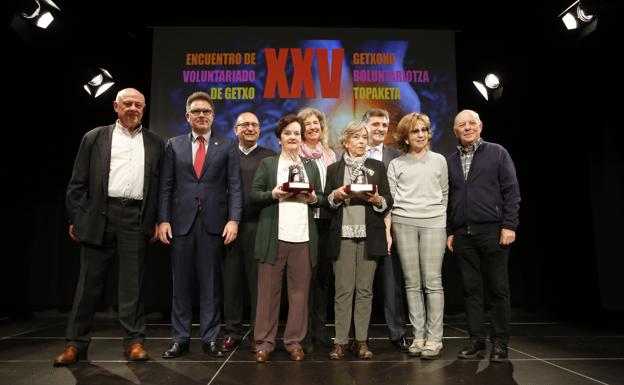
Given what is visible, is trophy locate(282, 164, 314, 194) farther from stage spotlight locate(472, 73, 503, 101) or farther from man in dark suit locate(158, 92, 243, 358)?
stage spotlight locate(472, 73, 503, 101)

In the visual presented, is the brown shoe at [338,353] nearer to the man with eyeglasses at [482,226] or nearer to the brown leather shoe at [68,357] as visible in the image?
the man with eyeglasses at [482,226]

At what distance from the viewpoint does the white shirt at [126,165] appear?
2.93 metres

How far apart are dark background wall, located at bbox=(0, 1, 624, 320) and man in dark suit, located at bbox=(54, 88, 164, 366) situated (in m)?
2.26

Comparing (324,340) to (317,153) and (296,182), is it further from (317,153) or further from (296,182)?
(317,153)

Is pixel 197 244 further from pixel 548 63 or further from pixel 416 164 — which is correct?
pixel 548 63

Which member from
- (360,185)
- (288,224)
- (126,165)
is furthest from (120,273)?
(360,185)

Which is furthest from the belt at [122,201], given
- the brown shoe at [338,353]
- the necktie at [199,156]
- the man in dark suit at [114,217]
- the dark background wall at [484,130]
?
the dark background wall at [484,130]

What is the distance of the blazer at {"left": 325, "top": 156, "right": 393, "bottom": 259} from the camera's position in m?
2.93

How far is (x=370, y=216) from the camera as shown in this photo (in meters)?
2.95

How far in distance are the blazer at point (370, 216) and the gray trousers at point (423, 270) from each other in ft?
0.53

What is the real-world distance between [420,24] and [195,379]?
178 inches

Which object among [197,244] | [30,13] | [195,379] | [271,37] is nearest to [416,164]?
[197,244]

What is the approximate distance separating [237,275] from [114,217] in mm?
975

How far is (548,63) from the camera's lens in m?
5.16
